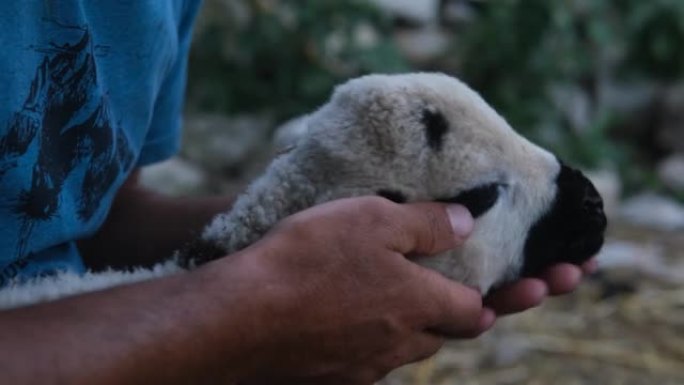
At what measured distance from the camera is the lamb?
1456 mm

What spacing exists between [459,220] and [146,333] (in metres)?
0.40

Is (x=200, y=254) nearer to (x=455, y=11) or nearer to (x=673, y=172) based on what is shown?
(x=673, y=172)

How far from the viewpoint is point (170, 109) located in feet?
6.25

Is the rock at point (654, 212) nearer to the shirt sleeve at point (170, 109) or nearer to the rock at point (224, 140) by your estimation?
the rock at point (224, 140)

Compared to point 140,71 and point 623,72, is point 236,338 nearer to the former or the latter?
point 140,71

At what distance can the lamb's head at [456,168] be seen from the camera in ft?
4.78

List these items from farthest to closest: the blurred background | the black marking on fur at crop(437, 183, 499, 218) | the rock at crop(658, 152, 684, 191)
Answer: the rock at crop(658, 152, 684, 191) → the blurred background → the black marking on fur at crop(437, 183, 499, 218)

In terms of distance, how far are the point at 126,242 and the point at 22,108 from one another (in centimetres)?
50

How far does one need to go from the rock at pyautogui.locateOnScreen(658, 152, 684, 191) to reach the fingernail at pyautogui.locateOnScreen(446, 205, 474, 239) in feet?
12.4

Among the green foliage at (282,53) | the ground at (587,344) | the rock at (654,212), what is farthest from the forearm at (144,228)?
the rock at (654,212)

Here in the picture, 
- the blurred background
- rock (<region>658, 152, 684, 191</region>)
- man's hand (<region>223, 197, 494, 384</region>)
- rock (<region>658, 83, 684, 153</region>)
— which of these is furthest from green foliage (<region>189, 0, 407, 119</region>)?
man's hand (<region>223, 197, 494, 384</region>)

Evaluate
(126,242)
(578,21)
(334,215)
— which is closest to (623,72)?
(578,21)

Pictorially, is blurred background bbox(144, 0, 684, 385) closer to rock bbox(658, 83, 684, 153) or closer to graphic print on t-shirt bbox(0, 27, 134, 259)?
rock bbox(658, 83, 684, 153)

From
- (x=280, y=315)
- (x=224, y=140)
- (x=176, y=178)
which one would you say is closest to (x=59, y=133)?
(x=280, y=315)
